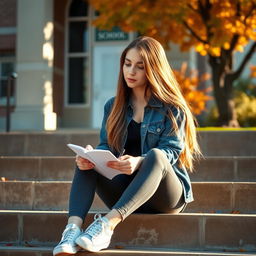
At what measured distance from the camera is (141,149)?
3729 mm

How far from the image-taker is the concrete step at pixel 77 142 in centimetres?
597

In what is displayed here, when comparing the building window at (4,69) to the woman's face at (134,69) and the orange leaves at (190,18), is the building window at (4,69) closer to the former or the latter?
the orange leaves at (190,18)

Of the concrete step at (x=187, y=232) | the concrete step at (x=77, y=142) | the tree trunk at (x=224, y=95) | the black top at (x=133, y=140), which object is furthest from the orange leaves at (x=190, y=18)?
the concrete step at (x=187, y=232)

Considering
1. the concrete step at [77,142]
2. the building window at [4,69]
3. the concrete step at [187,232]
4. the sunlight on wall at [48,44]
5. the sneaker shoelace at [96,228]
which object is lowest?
the concrete step at [187,232]

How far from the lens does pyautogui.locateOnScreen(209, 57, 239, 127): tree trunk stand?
34.7 ft

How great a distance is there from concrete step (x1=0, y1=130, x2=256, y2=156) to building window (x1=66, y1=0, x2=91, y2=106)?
7.90 meters

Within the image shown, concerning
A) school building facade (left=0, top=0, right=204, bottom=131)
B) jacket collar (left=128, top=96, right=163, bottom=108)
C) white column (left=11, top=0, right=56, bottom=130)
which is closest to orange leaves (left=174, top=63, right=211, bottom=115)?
school building facade (left=0, top=0, right=204, bottom=131)

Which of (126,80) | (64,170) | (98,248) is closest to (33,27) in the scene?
(64,170)

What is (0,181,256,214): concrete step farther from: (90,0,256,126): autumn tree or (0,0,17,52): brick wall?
(0,0,17,52): brick wall

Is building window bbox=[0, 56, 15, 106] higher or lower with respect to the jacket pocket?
higher

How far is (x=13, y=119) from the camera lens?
11961 mm

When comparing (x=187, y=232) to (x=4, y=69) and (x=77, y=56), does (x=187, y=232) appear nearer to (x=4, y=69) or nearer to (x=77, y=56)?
(x=4, y=69)

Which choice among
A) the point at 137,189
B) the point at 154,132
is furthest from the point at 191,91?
the point at 137,189

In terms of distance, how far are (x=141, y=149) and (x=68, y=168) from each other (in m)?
1.53
